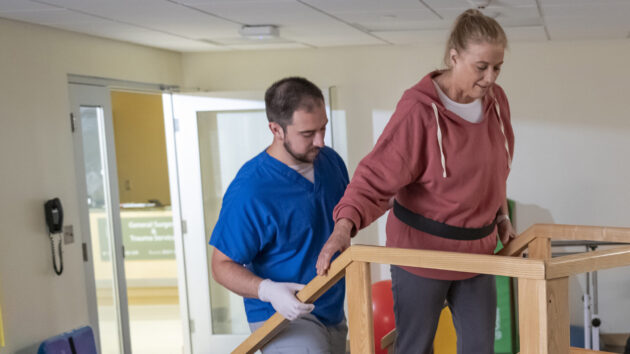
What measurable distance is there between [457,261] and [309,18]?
239cm

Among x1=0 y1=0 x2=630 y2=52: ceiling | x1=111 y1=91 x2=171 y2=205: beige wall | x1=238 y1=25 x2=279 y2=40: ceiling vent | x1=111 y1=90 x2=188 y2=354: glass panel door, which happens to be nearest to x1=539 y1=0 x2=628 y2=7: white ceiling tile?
x1=0 y1=0 x2=630 y2=52: ceiling

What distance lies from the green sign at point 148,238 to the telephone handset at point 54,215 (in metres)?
3.31

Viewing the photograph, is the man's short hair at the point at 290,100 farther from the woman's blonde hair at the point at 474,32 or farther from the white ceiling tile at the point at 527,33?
the white ceiling tile at the point at 527,33

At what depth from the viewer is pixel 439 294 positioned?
174 cm

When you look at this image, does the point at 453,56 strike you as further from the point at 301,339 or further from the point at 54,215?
the point at 54,215

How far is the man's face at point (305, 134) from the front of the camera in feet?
6.59

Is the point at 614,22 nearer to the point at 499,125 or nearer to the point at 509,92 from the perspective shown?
the point at 509,92

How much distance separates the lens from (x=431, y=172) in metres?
1.68

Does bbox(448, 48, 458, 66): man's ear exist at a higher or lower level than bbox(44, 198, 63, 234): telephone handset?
higher

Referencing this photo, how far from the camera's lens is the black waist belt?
67.6 inches

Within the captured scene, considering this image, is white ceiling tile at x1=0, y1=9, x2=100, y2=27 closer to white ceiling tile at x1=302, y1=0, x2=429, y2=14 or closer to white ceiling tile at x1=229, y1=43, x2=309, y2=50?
white ceiling tile at x1=302, y1=0, x2=429, y2=14

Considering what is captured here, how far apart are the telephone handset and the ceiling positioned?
36.0 inches

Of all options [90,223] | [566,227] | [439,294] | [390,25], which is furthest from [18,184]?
[566,227]

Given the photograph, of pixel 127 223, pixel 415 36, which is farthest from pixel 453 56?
pixel 127 223
